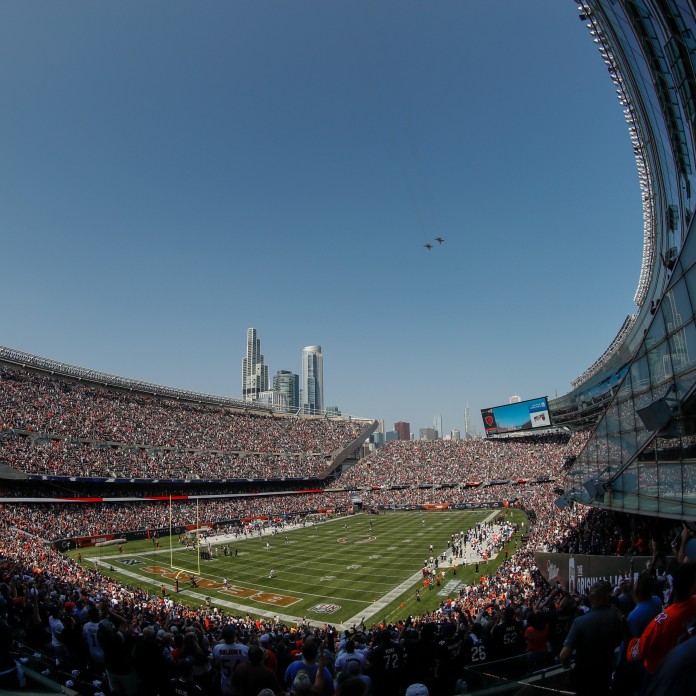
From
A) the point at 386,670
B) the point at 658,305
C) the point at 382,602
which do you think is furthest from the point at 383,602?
the point at 386,670

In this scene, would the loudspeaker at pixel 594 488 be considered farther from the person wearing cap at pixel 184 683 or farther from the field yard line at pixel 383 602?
the person wearing cap at pixel 184 683

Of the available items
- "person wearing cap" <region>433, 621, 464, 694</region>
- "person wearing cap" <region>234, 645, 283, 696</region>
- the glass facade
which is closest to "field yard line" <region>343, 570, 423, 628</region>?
the glass facade

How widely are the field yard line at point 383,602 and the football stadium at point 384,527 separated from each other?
0.73ft

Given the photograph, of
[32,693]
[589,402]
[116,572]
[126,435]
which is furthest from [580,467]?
[126,435]

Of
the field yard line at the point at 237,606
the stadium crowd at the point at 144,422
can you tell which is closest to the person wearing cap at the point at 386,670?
the field yard line at the point at 237,606

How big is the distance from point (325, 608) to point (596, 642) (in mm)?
26131

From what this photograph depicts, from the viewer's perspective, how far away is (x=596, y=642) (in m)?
5.36

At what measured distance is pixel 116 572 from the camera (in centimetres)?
3703

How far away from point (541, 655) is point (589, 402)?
2491 inches

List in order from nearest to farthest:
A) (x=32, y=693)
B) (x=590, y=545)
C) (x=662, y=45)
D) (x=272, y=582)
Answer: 1. (x=32, y=693)
2. (x=662, y=45)
3. (x=590, y=545)
4. (x=272, y=582)

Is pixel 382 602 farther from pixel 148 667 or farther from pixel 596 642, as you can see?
pixel 596 642

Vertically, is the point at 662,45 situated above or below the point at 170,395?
above

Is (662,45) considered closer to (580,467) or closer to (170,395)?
(580,467)

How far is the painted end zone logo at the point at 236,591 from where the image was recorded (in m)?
30.4
